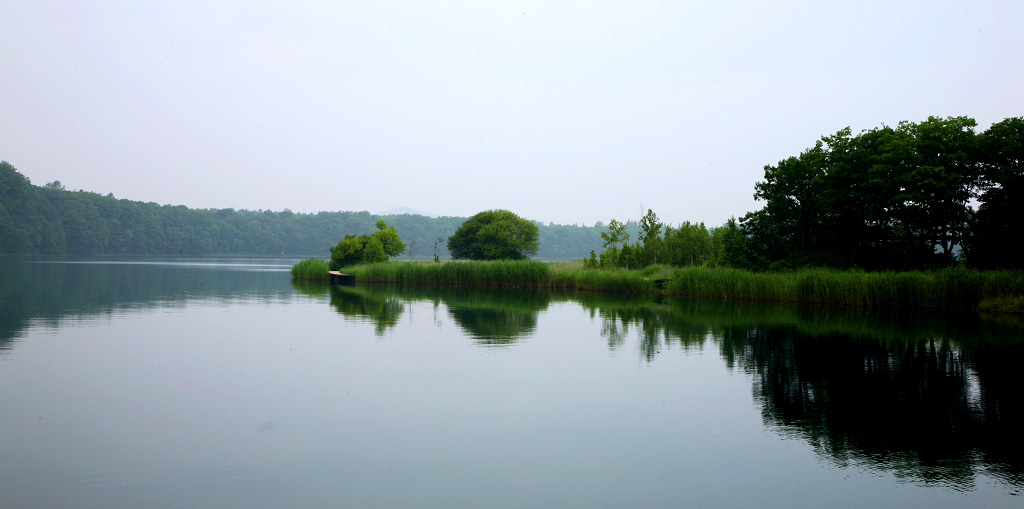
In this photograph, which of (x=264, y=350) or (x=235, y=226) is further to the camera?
(x=235, y=226)

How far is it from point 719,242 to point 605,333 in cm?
2475

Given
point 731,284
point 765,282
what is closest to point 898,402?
point 765,282

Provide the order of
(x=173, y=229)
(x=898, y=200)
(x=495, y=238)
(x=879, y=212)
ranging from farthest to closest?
1. (x=173, y=229)
2. (x=495, y=238)
3. (x=879, y=212)
4. (x=898, y=200)

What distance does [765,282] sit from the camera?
96.5 ft

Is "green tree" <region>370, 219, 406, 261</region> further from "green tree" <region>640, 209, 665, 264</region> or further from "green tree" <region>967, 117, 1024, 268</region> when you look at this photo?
"green tree" <region>967, 117, 1024, 268</region>

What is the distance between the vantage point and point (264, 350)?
1475 centimetres

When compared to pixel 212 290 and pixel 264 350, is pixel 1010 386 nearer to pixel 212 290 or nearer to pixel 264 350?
pixel 264 350

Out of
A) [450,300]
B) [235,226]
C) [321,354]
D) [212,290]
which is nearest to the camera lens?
[321,354]

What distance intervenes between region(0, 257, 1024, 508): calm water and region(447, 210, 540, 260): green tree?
3700 centimetres

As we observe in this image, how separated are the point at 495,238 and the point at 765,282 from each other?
28894mm

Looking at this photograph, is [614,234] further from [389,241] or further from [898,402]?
[898,402]

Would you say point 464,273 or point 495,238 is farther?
point 495,238

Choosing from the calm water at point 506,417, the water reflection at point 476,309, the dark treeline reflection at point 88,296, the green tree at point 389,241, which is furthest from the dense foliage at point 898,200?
the green tree at point 389,241

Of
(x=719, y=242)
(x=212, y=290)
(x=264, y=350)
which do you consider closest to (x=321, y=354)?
(x=264, y=350)
